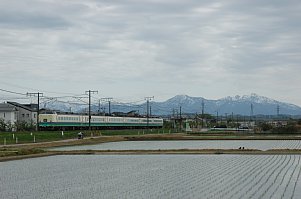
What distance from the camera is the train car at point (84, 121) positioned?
6103 cm

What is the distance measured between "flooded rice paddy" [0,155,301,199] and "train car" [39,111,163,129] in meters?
41.7

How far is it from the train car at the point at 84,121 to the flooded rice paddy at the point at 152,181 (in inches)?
1641

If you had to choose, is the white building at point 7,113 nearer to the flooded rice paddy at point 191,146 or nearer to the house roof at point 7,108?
the house roof at point 7,108

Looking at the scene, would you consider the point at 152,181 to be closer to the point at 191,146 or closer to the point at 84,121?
the point at 191,146

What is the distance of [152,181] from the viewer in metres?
14.2

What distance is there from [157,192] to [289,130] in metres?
53.4

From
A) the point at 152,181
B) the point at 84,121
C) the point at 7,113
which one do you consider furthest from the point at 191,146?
the point at 7,113

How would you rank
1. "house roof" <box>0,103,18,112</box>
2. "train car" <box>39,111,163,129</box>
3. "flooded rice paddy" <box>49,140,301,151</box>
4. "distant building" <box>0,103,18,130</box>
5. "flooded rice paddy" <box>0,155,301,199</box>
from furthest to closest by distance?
1. "house roof" <box>0,103,18,112</box>
2. "distant building" <box>0,103,18,130</box>
3. "train car" <box>39,111,163,129</box>
4. "flooded rice paddy" <box>49,140,301,151</box>
5. "flooded rice paddy" <box>0,155,301,199</box>

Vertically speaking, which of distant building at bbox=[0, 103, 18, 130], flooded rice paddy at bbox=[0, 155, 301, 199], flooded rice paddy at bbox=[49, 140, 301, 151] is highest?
distant building at bbox=[0, 103, 18, 130]

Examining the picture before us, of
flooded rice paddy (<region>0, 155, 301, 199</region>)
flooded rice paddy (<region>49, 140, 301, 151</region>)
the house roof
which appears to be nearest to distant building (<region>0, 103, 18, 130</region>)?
the house roof

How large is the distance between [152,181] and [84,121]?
54875mm

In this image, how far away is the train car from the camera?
61031 millimetres

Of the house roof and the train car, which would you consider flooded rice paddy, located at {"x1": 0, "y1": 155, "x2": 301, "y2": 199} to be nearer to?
the train car

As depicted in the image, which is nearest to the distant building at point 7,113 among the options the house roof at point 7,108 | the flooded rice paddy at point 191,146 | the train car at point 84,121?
the house roof at point 7,108
